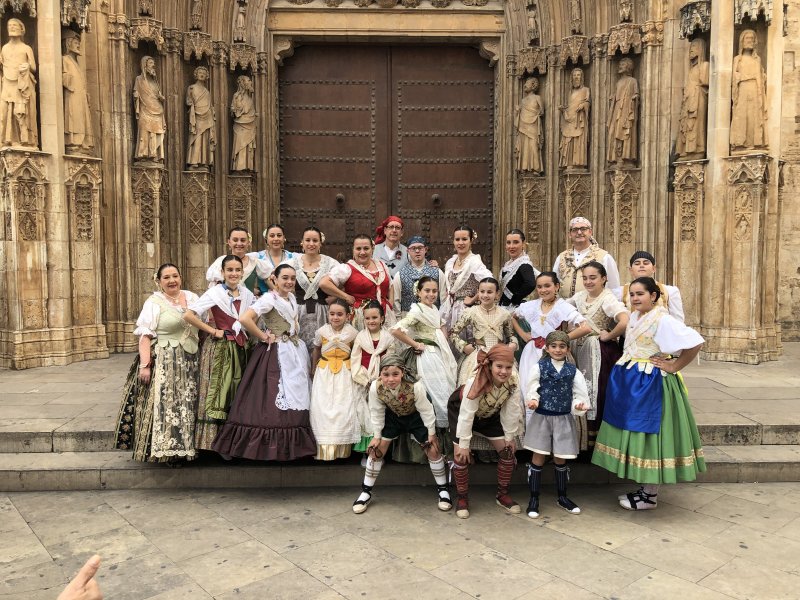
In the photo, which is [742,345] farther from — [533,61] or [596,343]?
[533,61]

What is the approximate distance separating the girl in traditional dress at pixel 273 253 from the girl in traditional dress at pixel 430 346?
55.7 inches

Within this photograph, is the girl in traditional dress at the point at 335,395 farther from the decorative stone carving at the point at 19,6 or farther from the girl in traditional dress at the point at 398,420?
the decorative stone carving at the point at 19,6

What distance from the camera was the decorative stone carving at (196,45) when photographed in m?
9.33

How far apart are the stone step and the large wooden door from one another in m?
5.37

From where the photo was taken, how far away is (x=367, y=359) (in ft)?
16.6

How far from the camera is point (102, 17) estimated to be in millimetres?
8766

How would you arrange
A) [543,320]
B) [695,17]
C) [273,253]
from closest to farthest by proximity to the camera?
[543,320] < [273,253] < [695,17]

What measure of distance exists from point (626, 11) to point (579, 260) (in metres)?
5.09

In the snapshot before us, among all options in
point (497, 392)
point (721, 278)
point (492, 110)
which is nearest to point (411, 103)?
point (492, 110)

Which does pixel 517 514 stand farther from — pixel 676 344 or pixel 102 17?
pixel 102 17

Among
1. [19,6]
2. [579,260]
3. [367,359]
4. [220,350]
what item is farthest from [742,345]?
[19,6]

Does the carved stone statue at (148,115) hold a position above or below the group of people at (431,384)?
above

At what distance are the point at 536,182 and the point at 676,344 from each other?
5832 millimetres

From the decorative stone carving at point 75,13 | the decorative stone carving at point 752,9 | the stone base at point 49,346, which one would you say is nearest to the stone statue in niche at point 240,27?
the decorative stone carving at point 75,13
